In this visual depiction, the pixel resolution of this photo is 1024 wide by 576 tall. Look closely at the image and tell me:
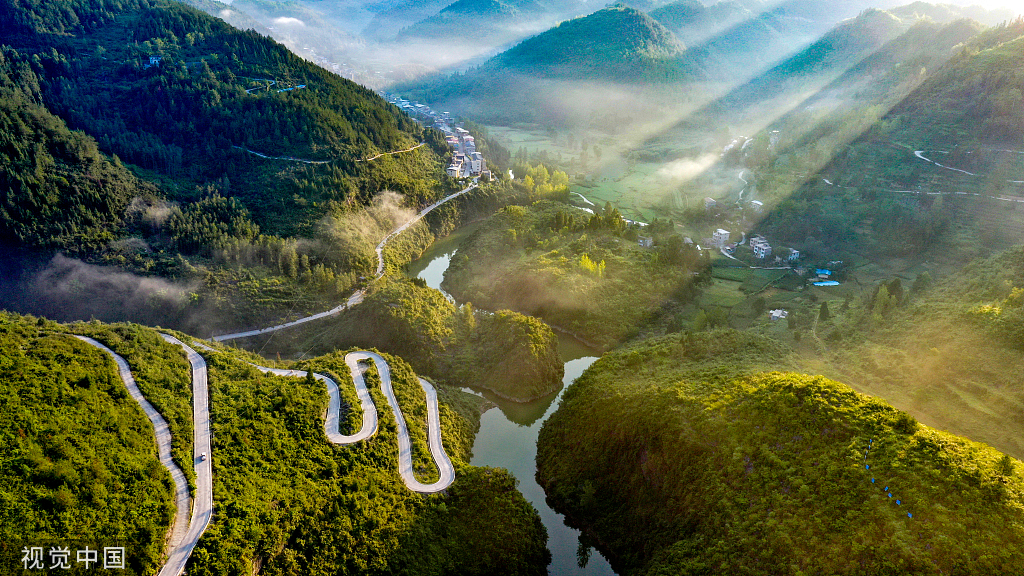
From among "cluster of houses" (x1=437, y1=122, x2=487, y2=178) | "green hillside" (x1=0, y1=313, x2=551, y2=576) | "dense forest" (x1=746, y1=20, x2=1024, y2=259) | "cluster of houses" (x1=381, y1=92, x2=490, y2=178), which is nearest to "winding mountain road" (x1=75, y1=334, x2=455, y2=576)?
"green hillside" (x1=0, y1=313, x2=551, y2=576)

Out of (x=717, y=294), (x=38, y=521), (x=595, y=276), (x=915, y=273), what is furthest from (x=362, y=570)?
(x=915, y=273)

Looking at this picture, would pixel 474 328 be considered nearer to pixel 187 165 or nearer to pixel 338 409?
pixel 338 409

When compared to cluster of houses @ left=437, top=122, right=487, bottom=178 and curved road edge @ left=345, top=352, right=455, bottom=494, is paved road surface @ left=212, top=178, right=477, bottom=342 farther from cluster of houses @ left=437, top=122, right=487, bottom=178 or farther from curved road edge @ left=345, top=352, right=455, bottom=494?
curved road edge @ left=345, top=352, right=455, bottom=494

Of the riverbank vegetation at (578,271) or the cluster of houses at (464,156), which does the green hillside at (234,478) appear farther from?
the cluster of houses at (464,156)

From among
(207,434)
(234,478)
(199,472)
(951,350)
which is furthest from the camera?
(951,350)

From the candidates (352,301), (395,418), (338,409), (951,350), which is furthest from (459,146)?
(951,350)

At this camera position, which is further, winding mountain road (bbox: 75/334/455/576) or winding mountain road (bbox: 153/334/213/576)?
winding mountain road (bbox: 75/334/455/576)

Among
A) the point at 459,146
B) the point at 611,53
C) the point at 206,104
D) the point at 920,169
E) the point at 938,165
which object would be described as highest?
the point at 611,53
